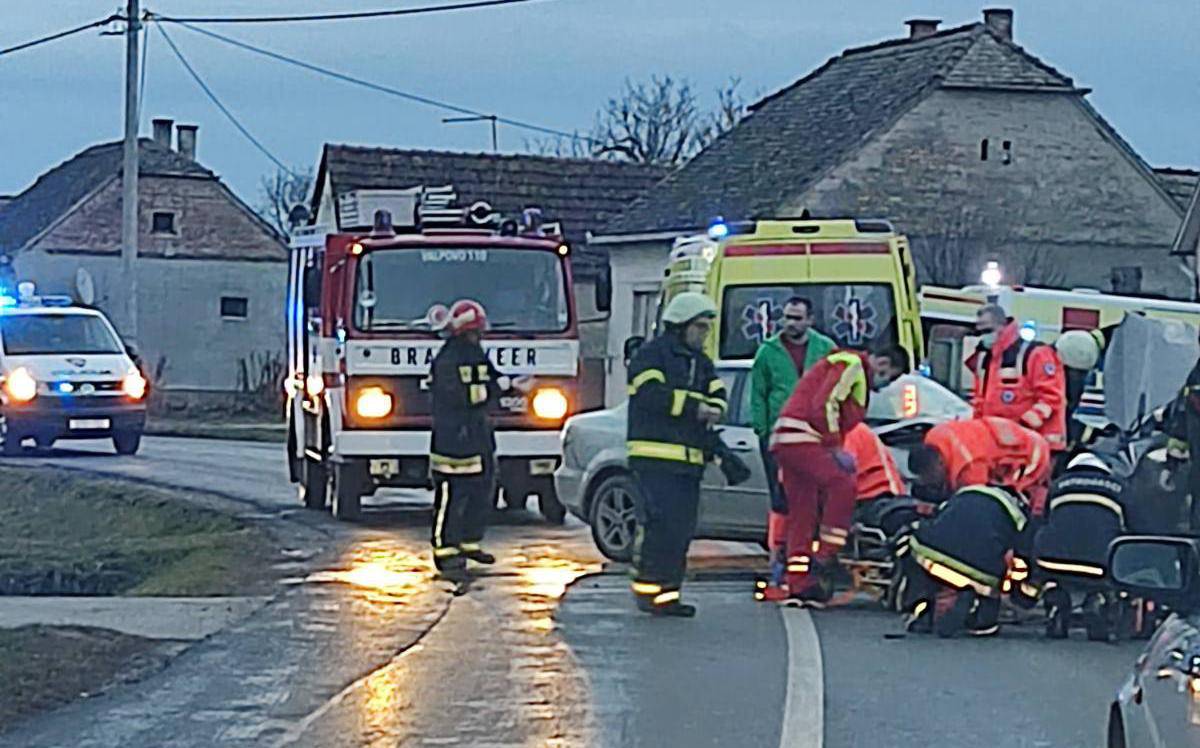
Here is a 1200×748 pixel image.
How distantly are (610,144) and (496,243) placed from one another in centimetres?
5963

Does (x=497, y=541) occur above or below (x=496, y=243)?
below

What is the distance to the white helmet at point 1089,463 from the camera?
12859mm

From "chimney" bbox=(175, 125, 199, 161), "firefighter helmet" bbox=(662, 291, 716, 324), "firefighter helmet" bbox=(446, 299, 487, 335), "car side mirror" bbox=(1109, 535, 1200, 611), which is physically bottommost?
"car side mirror" bbox=(1109, 535, 1200, 611)

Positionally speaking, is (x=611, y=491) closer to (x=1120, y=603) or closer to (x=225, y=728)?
(x=1120, y=603)

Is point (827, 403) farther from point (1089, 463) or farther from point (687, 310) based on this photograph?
point (1089, 463)

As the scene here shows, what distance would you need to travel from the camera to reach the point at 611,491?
15930mm

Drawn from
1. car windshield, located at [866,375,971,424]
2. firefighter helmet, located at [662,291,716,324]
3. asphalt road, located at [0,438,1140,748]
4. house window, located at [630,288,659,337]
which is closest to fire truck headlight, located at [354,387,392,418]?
asphalt road, located at [0,438,1140,748]

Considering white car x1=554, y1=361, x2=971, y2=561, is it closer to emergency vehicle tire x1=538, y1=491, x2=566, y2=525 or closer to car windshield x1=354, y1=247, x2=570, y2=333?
car windshield x1=354, y1=247, x2=570, y2=333

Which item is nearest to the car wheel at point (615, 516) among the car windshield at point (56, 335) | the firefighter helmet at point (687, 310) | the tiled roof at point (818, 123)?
the firefighter helmet at point (687, 310)

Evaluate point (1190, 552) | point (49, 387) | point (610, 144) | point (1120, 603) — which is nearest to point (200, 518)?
point (49, 387)

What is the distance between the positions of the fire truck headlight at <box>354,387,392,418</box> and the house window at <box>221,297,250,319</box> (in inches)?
1680

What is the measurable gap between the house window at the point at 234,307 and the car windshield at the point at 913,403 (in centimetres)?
4640

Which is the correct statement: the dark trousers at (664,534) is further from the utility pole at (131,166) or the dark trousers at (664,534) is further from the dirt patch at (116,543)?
the utility pole at (131,166)

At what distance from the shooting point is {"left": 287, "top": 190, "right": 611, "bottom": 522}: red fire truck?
61.6 feet
